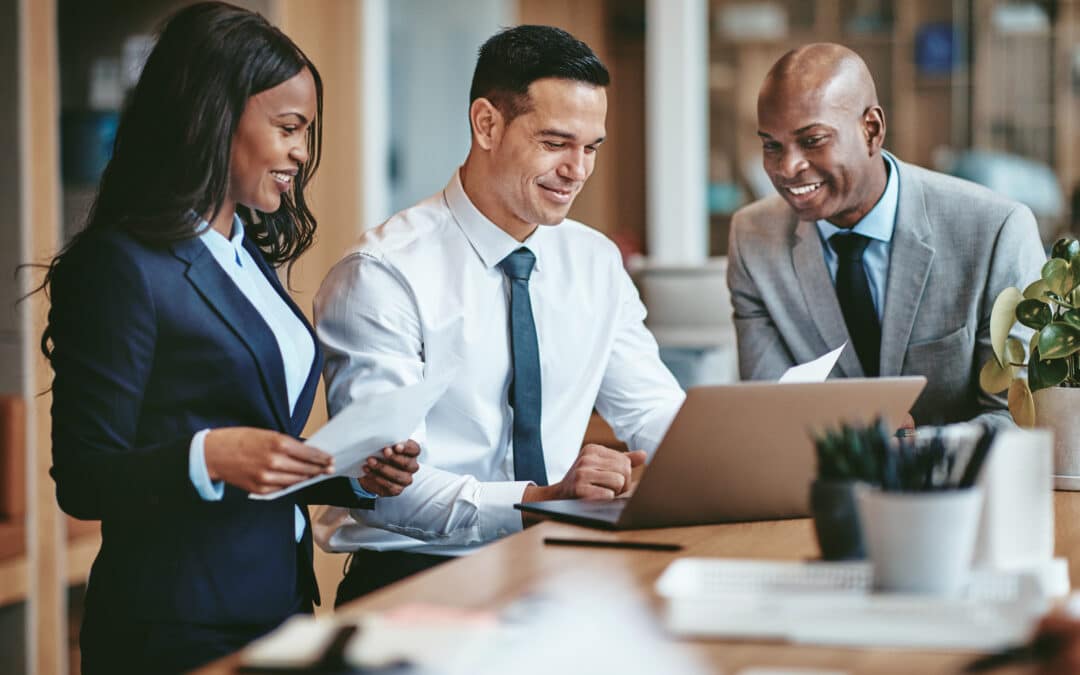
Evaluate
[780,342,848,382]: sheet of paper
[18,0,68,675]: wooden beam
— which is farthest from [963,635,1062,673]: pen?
[18,0,68,675]: wooden beam

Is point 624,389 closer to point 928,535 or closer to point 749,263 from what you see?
point 749,263

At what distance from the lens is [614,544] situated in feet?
4.21

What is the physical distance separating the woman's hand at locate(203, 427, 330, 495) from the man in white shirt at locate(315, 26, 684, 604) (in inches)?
18.0

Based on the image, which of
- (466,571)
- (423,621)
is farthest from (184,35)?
(423,621)

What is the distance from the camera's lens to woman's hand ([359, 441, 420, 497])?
5.10ft

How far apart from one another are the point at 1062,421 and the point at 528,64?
939 millimetres

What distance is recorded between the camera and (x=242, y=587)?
1.48 metres

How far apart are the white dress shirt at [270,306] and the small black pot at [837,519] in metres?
0.71

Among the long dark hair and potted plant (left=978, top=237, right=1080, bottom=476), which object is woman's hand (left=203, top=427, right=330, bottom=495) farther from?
potted plant (left=978, top=237, right=1080, bottom=476)

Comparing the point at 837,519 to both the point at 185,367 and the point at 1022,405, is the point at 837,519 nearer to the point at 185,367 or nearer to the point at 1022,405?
the point at 1022,405

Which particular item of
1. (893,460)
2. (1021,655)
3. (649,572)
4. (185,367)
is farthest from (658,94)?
(1021,655)

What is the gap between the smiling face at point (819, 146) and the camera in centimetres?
210

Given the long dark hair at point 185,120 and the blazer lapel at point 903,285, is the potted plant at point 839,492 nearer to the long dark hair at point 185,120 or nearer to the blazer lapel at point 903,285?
the long dark hair at point 185,120

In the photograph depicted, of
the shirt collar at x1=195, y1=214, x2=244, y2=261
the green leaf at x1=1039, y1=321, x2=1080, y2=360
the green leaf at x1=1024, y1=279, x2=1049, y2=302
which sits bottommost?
the green leaf at x1=1039, y1=321, x2=1080, y2=360
